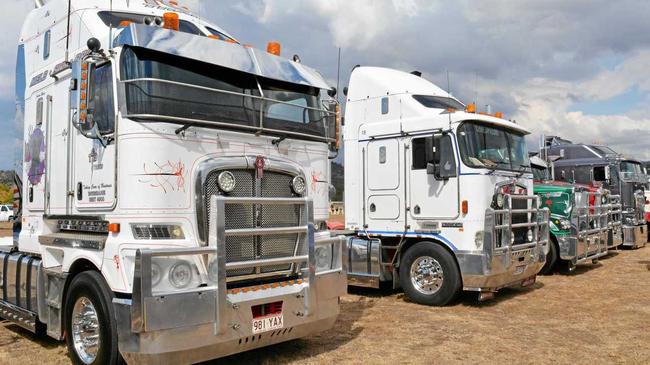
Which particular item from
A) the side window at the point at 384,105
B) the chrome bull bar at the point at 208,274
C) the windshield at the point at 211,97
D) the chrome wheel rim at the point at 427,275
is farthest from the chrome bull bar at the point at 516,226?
the chrome bull bar at the point at 208,274

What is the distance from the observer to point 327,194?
21.6 feet

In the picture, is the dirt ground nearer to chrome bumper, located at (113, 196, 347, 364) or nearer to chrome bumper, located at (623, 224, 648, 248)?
chrome bumper, located at (113, 196, 347, 364)

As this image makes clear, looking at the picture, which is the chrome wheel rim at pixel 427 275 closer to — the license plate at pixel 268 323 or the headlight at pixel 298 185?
the headlight at pixel 298 185

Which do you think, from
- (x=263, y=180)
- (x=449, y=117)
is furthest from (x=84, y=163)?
(x=449, y=117)

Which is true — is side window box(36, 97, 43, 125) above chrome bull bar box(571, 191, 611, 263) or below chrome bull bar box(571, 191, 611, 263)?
above

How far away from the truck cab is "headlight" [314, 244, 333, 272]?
13.8m

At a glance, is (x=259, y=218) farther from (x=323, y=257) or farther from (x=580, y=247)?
(x=580, y=247)

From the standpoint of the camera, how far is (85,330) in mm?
5430

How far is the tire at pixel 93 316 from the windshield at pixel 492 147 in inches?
227

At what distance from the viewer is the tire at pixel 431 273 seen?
356 inches

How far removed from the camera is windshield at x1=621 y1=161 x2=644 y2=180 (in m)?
18.3

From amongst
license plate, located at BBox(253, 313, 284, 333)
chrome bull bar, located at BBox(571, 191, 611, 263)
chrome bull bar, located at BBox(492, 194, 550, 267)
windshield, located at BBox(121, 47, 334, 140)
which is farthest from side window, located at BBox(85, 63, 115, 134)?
chrome bull bar, located at BBox(571, 191, 611, 263)

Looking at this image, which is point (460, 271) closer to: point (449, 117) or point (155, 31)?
point (449, 117)

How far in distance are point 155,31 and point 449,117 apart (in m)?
5.23
